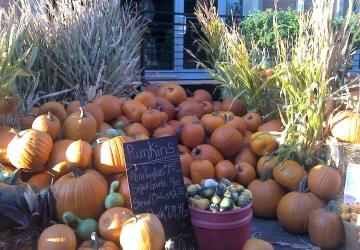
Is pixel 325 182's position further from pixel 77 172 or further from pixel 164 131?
pixel 77 172

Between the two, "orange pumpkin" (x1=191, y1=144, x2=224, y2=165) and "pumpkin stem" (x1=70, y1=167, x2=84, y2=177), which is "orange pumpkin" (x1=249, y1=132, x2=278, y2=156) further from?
"pumpkin stem" (x1=70, y1=167, x2=84, y2=177)

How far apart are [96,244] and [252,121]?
2.81 m

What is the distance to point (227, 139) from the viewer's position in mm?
4867

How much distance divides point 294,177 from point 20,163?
7.62 feet

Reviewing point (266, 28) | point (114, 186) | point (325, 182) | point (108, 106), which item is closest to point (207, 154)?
point (108, 106)

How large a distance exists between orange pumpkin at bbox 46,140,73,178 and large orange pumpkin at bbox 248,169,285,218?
176 centimetres

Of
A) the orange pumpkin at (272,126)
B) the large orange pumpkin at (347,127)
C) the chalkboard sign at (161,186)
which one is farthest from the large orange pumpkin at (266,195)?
the chalkboard sign at (161,186)

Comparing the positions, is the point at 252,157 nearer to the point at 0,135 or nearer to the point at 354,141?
the point at 354,141

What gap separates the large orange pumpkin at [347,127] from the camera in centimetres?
426

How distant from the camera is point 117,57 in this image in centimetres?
580

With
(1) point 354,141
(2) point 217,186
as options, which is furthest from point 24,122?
(1) point 354,141

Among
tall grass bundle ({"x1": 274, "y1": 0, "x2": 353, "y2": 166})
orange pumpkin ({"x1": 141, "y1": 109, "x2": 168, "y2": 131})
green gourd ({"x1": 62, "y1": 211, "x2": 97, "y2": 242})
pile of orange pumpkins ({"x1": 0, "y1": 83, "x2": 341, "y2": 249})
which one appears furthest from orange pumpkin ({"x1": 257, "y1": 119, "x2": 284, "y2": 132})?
green gourd ({"x1": 62, "y1": 211, "x2": 97, "y2": 242})

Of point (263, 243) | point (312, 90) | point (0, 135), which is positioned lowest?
point (263, 243)

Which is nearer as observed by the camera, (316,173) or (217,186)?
(217,186)
